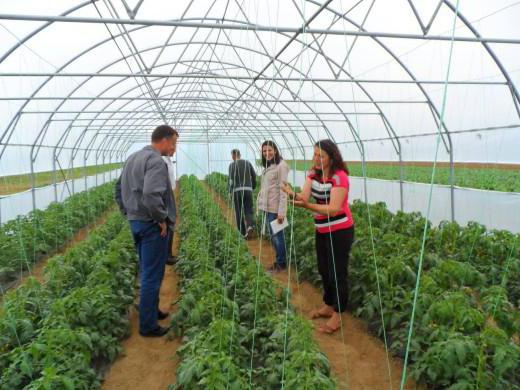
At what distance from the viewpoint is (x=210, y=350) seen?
304 centimetres

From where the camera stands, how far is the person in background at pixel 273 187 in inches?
229

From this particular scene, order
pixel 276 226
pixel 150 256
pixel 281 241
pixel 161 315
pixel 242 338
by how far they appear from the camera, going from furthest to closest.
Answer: pixel 281 241 → pixel 161 315 → pixel 276 226 → pixel 150 256 → pixel 242 338

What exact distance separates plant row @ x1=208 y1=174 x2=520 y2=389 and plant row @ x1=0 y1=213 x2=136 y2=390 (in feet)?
6.25

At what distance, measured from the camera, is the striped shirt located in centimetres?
390

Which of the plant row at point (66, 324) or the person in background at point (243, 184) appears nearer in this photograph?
the plant row at point (66, 324)

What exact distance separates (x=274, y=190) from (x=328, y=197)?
2.09 meters

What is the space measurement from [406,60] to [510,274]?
473cm

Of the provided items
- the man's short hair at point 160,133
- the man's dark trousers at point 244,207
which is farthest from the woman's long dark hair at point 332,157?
the man's dark trousers at point 244,207

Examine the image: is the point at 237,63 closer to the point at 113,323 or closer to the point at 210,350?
the point at 113,323

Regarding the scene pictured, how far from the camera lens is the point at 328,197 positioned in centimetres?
407

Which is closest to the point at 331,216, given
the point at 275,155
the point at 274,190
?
the point at 275,155

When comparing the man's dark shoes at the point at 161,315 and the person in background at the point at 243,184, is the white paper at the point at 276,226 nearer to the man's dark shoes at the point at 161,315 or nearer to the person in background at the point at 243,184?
the man's dark shoes at the point at 161,315

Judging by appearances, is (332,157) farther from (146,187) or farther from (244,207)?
(244,207)

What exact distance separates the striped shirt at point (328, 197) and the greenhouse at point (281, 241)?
21 mm
